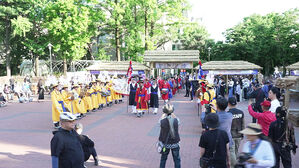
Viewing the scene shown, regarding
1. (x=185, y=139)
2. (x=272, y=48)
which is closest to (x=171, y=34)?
(x=272, y=48)

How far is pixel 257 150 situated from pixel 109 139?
675 centimetres

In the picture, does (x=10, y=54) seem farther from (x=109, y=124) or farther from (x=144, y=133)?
(x=144, y=133)

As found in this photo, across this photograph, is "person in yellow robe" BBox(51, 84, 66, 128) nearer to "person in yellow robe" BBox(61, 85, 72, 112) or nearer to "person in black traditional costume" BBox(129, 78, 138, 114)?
"person in yellow robe" BBox(61, 85, 72, 112)

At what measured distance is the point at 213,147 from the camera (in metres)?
4.63

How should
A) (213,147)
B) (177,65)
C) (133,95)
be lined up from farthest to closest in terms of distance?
1. (177,65)
2. (133,95)
3. (213,147)

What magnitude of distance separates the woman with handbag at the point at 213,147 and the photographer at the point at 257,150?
619 mm

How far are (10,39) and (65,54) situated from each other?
8.29 m

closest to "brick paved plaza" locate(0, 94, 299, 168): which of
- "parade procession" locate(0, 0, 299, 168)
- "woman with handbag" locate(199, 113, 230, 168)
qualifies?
"parade procession" locate(0, 0, 299, 168)

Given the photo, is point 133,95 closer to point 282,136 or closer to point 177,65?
point 177,65

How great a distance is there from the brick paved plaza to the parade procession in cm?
4

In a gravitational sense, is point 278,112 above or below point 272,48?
below

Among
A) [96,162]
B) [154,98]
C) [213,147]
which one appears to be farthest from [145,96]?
[213,147]

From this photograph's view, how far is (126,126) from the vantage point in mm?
12188

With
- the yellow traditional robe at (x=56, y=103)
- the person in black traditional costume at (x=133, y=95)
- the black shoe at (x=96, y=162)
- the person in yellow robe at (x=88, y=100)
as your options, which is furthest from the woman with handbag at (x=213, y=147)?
the person in yellow robe at (x=88, y=100)
